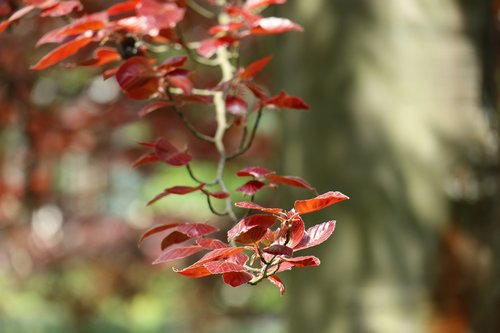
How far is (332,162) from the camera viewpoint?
154 centimetres

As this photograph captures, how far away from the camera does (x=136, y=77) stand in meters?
0.93

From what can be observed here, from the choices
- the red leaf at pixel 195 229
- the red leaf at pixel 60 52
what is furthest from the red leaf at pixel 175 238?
the red leaf at pixel 60 52

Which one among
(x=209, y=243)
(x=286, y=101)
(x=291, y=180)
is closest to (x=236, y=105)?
(x=286, y=101)

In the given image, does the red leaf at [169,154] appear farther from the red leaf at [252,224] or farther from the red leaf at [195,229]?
the red leaf at [252,224]

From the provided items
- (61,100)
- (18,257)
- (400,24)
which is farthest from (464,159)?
(18,257)

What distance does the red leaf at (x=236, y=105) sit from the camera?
3.14 ft

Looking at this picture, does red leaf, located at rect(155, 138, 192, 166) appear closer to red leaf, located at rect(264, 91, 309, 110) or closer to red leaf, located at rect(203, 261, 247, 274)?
red leaf, located at rect(264, 91, 309, 110)

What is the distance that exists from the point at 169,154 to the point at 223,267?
27 cm

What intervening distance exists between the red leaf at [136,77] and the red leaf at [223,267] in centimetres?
34

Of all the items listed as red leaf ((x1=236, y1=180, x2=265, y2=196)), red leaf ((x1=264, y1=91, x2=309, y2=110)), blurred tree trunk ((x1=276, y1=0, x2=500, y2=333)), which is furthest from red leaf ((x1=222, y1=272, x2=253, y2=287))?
blurred tree trunk ((x1=276, y1=0, x2=500, y2=333))

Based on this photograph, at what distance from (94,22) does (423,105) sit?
0.79m

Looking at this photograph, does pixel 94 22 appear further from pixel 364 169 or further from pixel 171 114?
pixel 171 114

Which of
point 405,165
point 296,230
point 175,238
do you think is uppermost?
point 296,230

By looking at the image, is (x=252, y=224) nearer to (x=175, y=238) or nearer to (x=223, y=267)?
(x=223, y=267)
